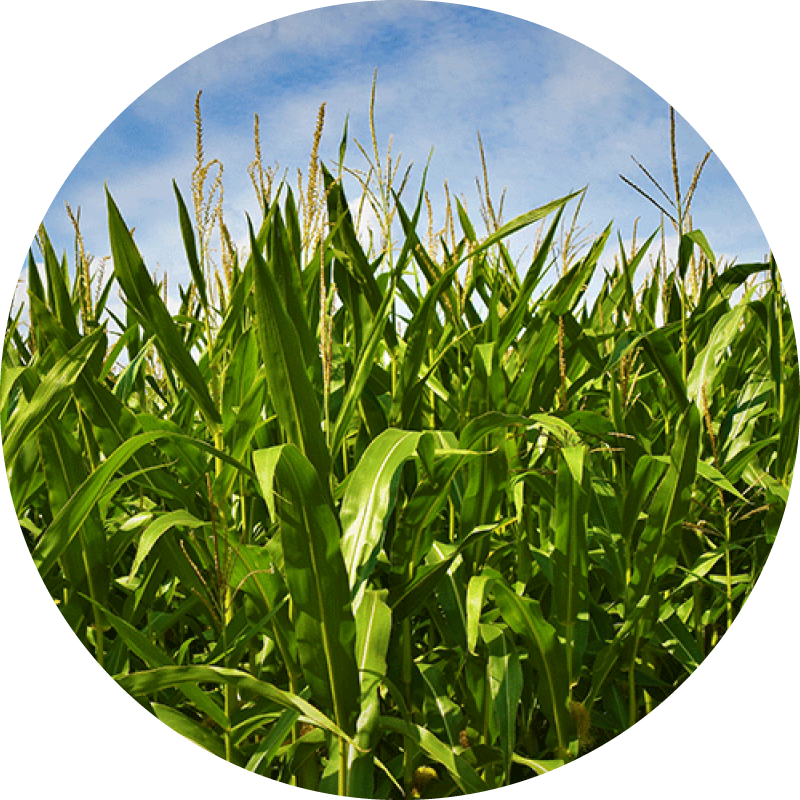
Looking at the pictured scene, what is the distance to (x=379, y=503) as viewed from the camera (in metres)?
0.81

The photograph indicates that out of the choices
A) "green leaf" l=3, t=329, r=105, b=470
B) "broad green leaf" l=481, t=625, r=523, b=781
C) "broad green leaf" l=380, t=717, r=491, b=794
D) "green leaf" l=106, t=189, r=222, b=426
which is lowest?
"broad green leaf" l=380, t=717, r=491, b=794

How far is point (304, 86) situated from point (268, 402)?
62cm

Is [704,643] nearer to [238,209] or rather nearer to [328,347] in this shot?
[328,347]

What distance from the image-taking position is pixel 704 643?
50.7 inches

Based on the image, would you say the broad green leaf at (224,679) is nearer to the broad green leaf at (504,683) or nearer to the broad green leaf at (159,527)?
the broad green leaf at (159,527)

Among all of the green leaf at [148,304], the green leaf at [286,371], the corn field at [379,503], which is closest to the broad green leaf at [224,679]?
the corn field at [379,503]

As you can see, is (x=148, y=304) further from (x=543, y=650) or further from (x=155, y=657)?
(x=543, y=650)

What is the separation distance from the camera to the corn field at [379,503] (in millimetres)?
831

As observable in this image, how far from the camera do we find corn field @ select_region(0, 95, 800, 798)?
83 centimetres

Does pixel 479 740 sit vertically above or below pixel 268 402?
below

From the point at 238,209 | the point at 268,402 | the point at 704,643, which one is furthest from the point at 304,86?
the point at 704,643

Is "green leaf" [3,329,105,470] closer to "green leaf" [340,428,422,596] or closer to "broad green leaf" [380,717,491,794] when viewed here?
"green leaf" [340,428,422,596]

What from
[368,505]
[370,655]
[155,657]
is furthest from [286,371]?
[155,657]

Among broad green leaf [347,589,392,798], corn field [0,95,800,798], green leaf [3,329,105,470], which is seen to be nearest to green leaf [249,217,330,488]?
corn field [0,95,800,798]
